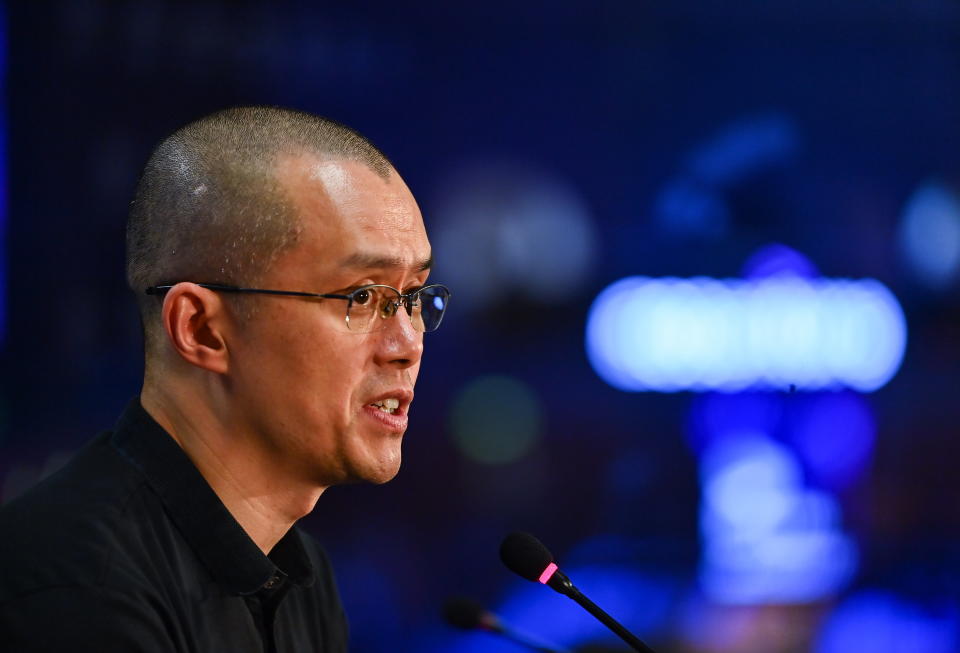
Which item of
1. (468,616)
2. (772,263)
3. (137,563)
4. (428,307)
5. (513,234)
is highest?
(772,263)

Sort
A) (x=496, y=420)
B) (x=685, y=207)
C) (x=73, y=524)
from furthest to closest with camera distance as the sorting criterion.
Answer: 1. (x=685, y=207)
2. (x=496, y=420)
3. (x=73, y=524)

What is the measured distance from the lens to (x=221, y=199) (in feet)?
5.09

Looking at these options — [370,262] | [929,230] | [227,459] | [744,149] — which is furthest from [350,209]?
[929,230]

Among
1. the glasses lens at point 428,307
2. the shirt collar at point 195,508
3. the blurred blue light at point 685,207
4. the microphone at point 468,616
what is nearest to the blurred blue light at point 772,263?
the blurred blue light at point 685,207

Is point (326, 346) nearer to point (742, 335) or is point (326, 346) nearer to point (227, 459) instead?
point (227, 459)

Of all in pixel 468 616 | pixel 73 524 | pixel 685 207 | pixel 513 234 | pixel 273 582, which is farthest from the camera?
pixel 685 207

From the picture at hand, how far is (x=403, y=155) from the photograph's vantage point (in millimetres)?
4465

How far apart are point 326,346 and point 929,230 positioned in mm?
4083

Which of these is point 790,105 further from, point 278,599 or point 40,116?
point 278,599

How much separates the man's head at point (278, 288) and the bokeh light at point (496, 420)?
2839 millimetres

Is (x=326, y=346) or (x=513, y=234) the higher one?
(x=513, y=234)

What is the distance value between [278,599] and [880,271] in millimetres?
3946

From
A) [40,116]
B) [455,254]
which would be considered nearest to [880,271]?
[455,254]

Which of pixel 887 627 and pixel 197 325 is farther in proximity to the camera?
pixel 887 627
